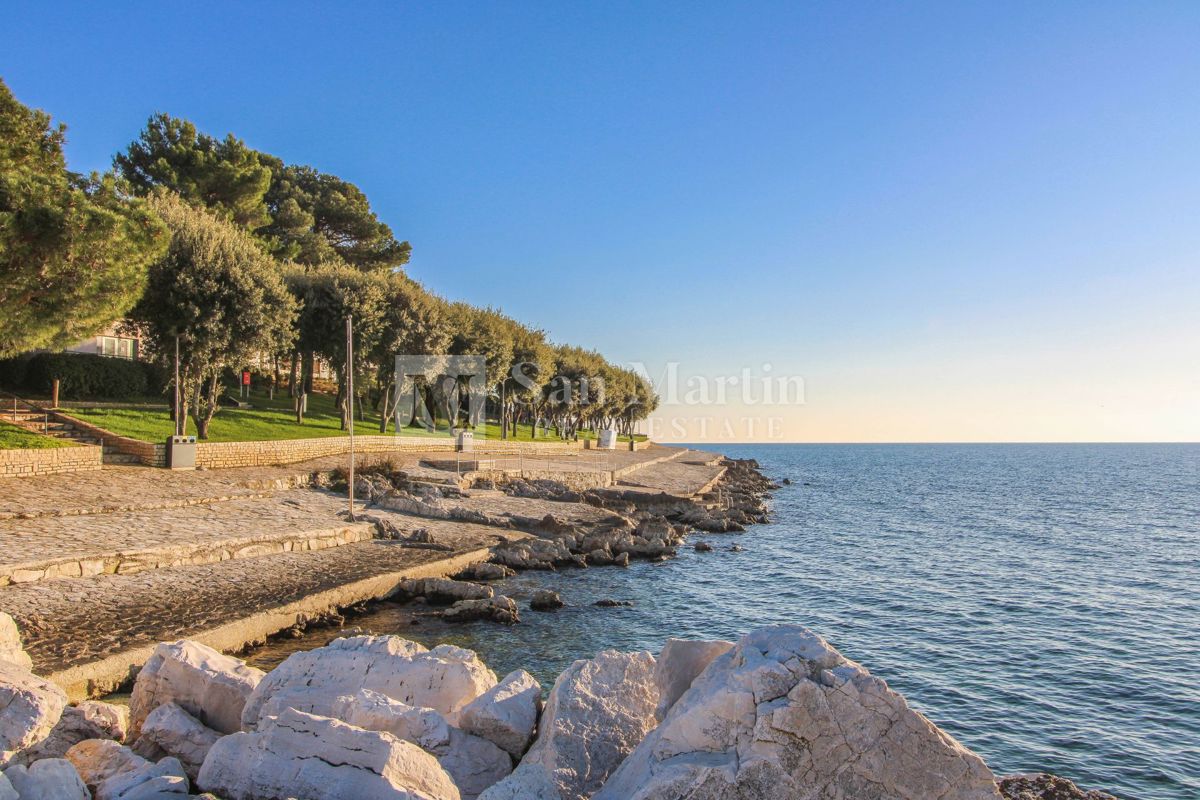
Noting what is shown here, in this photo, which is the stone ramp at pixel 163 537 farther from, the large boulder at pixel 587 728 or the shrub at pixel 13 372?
the shrub at pixel 13 372

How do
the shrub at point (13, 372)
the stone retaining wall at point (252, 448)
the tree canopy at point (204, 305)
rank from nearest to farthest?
the stone retaining wall at point (252, 448) < the tree canopy at point (204, 305) < the shrub at point (13, 372)

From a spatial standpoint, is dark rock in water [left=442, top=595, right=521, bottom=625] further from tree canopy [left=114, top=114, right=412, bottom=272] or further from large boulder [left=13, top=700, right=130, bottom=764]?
tree canopy [left=114, top=114, right=412, bottom=272]

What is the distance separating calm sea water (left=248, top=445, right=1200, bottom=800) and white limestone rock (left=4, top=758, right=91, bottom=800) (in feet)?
23.6

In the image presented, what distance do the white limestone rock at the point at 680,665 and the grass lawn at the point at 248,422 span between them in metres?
25.5

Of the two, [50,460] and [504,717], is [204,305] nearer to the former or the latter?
[50,460]

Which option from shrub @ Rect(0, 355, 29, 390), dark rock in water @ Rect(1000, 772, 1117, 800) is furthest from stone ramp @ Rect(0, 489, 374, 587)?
shrub @ Rect(0, 355, 29, 390)

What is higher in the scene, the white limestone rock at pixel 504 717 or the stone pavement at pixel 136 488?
the stone pavement at pixel 136 488

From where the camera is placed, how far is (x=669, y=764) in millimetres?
4895

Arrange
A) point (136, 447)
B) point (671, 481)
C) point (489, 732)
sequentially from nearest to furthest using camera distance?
1. point (489, 732)
2. point (136, 447)
3. point (671, 481)

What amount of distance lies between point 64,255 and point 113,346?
87.2ft

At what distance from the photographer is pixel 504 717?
679 cm

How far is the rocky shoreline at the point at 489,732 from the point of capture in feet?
15.3

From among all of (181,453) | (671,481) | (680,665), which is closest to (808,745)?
(680,665)

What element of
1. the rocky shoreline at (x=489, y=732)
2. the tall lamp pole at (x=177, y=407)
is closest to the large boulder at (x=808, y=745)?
the rocky shoreline at (x=489, y=732)
